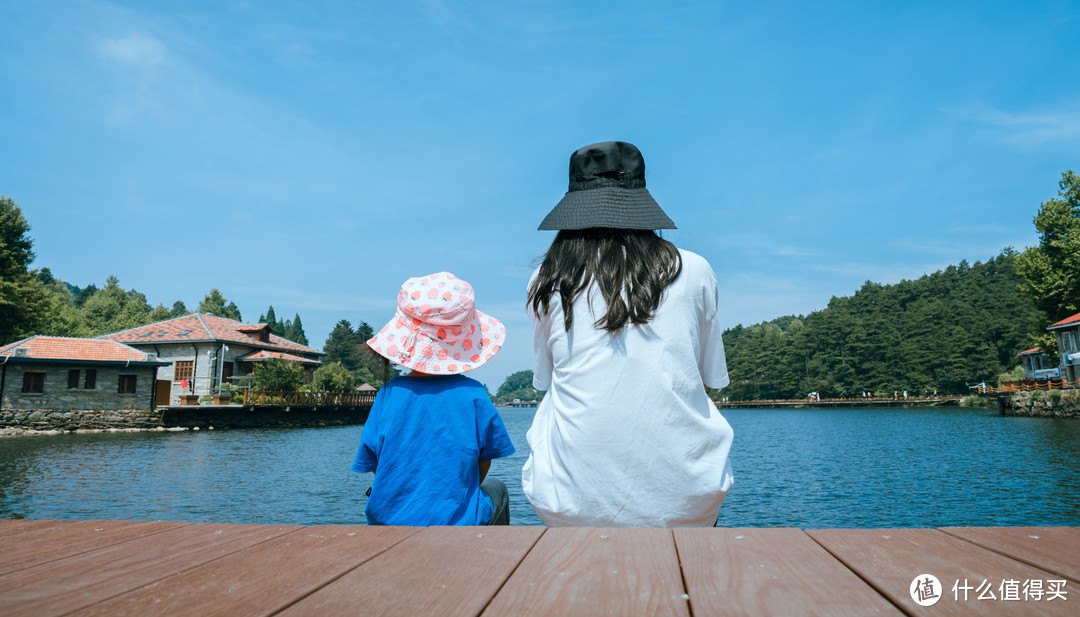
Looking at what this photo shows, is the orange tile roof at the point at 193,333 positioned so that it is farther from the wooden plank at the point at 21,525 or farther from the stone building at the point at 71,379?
the wooden plank at the point at 21,525

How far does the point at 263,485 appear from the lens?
12.2m

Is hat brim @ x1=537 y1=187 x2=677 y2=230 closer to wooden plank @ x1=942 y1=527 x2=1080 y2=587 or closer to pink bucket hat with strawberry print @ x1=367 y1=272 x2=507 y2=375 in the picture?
pink bucket hat with strawberry print @ x1=367 y1=272 x2=507 y2=375

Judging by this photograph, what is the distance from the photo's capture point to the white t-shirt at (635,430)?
59.9 inches

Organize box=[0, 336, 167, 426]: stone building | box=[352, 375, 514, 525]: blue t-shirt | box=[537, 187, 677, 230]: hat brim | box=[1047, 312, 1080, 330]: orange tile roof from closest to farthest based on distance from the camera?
box=[537, 187, 677, 230]: hat brim < box=[352, 375, 514, 525]: blue t-shirt < box=[0, 336, 167, 426]: stone building < box=[1047, 312, 1080, 330]: orange tile roof

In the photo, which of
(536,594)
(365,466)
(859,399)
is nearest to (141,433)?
(365,466)

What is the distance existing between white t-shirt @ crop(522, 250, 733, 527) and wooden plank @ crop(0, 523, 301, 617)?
0.69 metres

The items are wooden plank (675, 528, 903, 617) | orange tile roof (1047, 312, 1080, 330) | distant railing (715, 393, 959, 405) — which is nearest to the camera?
wooden plank (675, 528, 903, 617)

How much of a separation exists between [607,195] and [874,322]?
81.4m

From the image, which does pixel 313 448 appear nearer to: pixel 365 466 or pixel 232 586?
pixel 365 466

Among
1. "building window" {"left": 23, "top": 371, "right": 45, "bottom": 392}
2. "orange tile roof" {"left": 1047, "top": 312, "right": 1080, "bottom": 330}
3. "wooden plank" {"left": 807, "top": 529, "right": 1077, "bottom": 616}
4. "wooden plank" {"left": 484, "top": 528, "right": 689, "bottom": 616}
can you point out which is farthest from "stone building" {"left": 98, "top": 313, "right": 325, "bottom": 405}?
"orange tile roof" {"left": 1047, "top": 312, "right": 1080, "bottom": 330}

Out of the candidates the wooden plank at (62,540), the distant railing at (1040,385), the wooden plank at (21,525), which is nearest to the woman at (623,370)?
the wooden plank at (62,540)

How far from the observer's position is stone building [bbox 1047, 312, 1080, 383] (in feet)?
95.6

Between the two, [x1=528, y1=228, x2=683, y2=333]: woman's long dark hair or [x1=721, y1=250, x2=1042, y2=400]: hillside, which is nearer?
[x1=528, y1=228, x2=683, y2=333]: woman's long dark hair

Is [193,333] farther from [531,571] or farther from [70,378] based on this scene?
[531,571]
